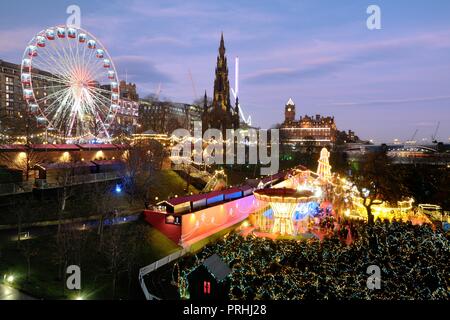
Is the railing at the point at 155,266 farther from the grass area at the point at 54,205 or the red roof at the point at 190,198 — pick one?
the grass area at the point at 54,205

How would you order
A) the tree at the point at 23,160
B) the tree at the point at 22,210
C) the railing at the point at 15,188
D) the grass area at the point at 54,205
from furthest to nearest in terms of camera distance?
the tree at the point at 23,160 < the railing at the point at 15,188 < the grass area at the point at 54,205 < the tree at the point at 22,210

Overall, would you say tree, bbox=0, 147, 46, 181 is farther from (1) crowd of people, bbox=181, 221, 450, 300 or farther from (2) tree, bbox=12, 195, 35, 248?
(1) crowd of people, bbox=181, 221, 450, 300

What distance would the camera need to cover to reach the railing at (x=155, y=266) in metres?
13.2

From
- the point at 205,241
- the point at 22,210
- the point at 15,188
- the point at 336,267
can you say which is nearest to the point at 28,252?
the point at 22,210

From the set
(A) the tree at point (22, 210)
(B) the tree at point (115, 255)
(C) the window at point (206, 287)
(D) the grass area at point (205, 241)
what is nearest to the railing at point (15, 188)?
(A) the tree at point (22, 210)

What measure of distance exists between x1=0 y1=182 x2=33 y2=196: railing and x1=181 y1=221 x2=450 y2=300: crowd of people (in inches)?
461

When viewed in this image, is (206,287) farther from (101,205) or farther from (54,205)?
(54,205)

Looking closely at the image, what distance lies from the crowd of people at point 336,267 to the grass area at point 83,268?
8.07 ft

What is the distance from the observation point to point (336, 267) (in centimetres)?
1238

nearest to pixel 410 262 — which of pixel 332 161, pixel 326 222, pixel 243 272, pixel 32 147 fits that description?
pixel 243 272

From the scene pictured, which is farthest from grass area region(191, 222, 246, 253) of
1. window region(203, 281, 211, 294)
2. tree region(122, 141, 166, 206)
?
window region(203, 281, 211, 294)

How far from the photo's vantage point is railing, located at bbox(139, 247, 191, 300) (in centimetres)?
1318

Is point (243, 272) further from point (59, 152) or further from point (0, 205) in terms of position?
point (59, 152)
